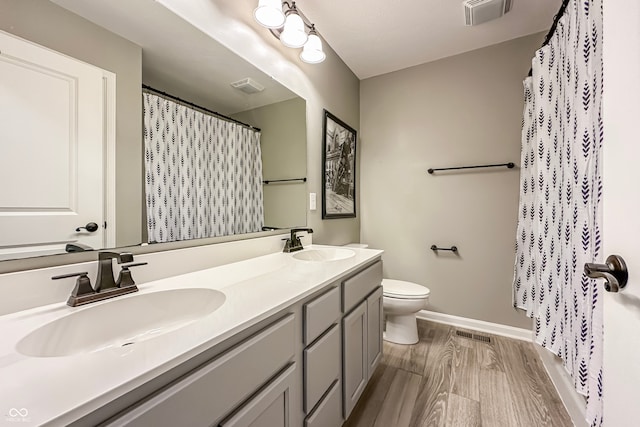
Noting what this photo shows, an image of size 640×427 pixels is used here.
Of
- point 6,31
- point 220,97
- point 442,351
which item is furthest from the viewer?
point 442,351

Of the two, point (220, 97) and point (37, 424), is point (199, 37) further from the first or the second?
point (37, 424)

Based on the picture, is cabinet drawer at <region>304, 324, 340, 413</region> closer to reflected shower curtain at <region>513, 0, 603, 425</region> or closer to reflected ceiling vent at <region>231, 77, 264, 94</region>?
→ reflected shower curtain at <region>513, 0, 603, 425</region>

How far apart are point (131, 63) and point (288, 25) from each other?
0.90 m

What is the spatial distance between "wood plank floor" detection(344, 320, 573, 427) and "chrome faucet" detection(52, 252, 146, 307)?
1220 mm

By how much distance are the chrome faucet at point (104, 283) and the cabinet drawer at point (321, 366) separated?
2.06 feet

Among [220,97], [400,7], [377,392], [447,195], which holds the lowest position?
[377,392]

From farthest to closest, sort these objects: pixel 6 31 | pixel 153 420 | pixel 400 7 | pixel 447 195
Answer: pixel 447 195, pixel 400 7, pixel 6 31, pixel 153 420

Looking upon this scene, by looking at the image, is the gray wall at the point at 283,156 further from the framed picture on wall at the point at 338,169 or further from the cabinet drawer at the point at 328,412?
the cabinet drawer at the point at 328,412

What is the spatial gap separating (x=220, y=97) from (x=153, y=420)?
1259 mm

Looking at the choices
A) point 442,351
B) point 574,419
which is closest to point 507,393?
point 574,419

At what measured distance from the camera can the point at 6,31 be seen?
0.65 m

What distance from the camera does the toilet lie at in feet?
6.14

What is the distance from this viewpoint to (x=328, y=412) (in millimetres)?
1021

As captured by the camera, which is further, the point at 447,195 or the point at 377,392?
the point at 447,195
